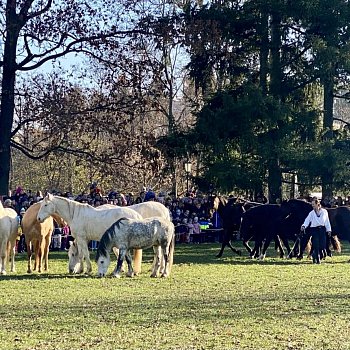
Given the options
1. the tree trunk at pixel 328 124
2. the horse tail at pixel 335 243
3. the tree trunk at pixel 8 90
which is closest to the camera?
the horse tail at pixel 335 243

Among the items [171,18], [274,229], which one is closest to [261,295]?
[274,229]

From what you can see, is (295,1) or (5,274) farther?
(295,1)

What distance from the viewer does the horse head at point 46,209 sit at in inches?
682

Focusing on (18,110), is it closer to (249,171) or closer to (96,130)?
(96,130)

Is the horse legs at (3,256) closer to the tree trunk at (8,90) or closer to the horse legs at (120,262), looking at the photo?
the horse legs at (120,262)

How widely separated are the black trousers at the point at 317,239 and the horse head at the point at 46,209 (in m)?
6.76

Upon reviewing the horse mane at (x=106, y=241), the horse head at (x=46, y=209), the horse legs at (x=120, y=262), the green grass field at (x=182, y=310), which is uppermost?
the horse head at (x=46, y=209)

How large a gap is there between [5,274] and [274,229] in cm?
787

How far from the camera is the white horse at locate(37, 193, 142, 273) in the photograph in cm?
1730

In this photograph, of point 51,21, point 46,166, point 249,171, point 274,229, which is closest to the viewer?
point 274,229

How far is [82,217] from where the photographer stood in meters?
17.4

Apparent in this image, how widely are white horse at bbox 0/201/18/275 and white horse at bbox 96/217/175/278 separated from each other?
96.4 inches

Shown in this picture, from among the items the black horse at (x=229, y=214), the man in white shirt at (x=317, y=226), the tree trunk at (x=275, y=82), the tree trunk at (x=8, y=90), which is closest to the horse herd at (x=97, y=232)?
the man in white shirt at (x=317, y=226)

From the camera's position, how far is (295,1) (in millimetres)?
28859
